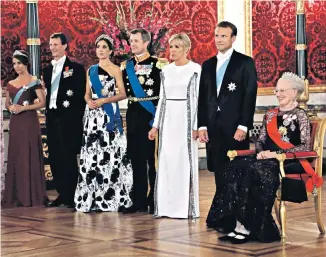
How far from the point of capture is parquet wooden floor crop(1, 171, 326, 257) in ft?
12.6

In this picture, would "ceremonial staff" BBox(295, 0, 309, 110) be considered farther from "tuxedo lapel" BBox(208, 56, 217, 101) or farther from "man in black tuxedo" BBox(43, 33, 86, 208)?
"tuxedo lapel" BBox(208, 56, 217, 101)

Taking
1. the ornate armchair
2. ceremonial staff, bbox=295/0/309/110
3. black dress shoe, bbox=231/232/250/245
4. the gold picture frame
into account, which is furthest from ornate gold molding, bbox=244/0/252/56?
black dress shoe, bbox=231/232/250/245

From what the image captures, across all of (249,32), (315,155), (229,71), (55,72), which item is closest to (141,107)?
(55,72)

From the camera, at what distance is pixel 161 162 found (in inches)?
202

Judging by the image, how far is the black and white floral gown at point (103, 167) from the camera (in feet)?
18.2

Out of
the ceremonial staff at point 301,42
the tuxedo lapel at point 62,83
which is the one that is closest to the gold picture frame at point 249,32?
the ceremonial staff at point 301,42

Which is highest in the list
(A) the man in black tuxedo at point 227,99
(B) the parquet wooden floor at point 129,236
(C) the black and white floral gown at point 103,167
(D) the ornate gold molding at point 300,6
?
(D) the ornate gold molding at point 300,6

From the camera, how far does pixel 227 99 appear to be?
4.52 m

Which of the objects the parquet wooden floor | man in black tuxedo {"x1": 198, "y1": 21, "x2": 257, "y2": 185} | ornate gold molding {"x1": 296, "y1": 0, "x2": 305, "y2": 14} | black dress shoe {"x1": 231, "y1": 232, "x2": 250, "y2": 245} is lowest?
the parquet wooden floor

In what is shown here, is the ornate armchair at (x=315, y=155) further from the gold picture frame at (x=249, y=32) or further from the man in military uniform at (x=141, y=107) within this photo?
the gold picture frame at (x=249, y=32)

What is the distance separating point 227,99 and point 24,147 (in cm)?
214

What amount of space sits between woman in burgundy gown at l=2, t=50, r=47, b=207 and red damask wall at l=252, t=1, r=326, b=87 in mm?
3538

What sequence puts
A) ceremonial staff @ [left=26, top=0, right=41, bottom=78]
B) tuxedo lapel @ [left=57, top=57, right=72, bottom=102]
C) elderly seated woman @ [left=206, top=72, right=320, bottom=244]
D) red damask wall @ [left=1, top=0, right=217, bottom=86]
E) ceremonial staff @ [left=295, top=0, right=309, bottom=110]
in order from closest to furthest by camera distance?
1. elderly seated woman @ [left=206, top=72, right=320, bottom=244]
2. tuxedo lapel @ [left=57, top=57, right=72, bottom=102]
3. ceremonial staff @ [left=26, top=0, right=41, bottom=78]
4. red damask wall @ [left=1, top=0, right=217, bottom=86]
5. ceremonial staff @ [left=295, top=0, right=309, bottom=110]

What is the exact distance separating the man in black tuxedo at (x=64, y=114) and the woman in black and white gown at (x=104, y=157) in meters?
0.17
